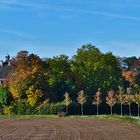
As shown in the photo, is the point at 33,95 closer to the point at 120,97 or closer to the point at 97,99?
the point at 97,99

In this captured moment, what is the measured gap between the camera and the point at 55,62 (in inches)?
3915

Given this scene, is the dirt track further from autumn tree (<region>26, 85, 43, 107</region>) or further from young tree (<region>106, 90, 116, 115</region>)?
young tree (<region>106, 90, 116, 115</region>)

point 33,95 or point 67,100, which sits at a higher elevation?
point 33,95

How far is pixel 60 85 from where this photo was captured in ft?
316

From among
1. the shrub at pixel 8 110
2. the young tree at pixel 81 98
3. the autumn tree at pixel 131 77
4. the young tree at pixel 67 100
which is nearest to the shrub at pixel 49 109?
the young tree at pixel 67 100

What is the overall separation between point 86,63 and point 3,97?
18.0 meters

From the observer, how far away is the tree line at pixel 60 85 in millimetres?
90312

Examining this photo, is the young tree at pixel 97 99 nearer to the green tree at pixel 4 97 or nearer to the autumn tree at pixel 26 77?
the autumn tree at pixel 26 77

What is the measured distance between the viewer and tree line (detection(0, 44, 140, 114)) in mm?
90312

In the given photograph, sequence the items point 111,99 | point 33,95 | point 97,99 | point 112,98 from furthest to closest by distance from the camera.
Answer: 1. point 112,98
2. point 97,99
3. point 111,99
4. point 33,95

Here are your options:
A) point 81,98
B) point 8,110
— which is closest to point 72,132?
point 81,98

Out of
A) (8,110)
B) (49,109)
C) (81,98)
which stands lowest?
(8,110)

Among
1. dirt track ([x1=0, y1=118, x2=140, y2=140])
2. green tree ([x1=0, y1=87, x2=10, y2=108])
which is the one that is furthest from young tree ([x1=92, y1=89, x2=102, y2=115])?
dirt track ([x1=0, y1=118, x2=140, y2=140])

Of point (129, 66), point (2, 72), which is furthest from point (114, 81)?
point (129, 66)
